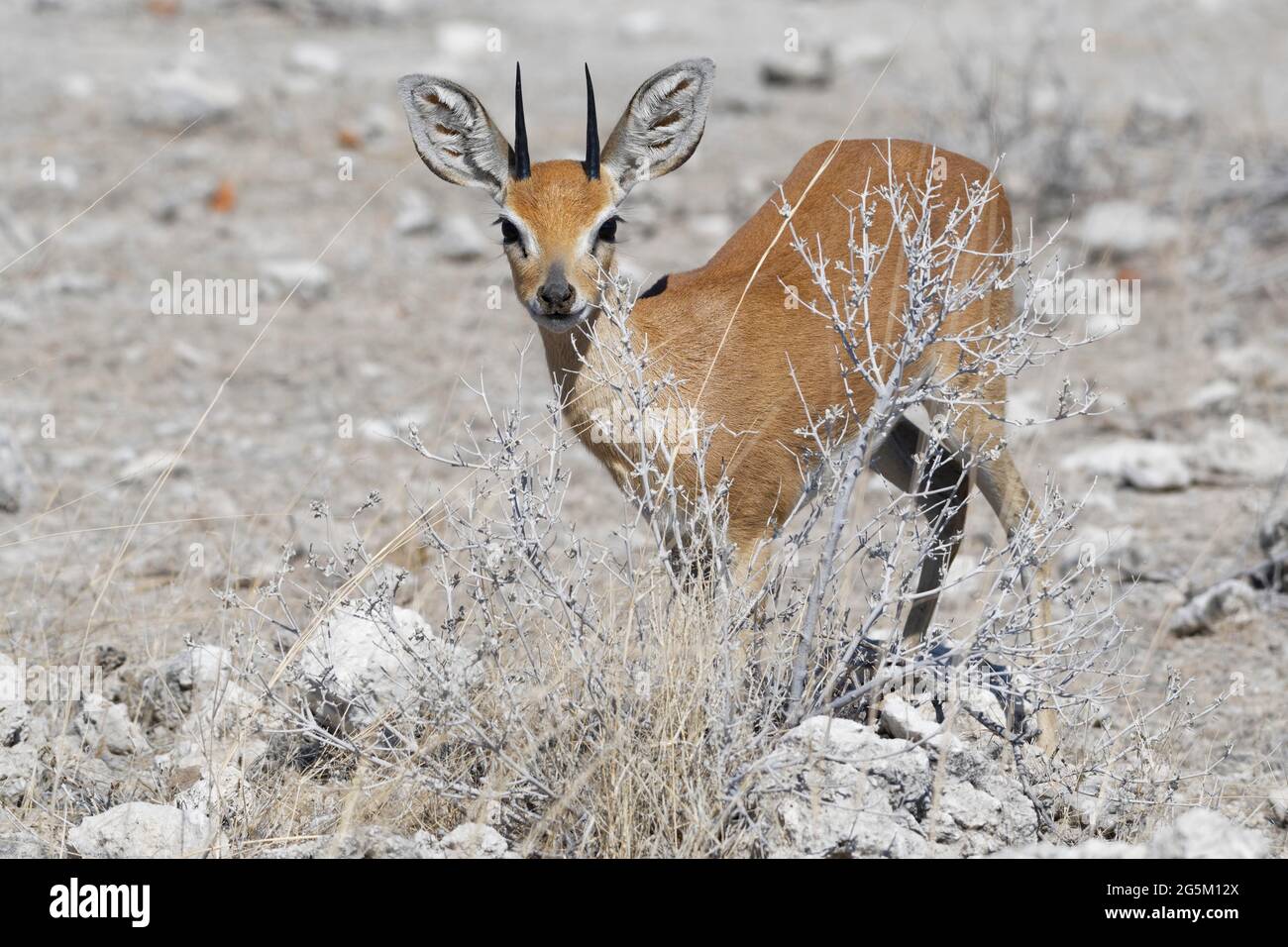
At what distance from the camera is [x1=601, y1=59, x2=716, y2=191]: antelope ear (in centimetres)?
484

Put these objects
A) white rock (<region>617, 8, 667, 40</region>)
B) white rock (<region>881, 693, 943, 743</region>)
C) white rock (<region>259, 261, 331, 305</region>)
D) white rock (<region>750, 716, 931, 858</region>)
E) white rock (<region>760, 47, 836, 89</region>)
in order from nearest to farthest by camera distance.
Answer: white rock (<region>750, 716, 931, 858</region>) < white rock (<region>881, 693, 943, 743</region>) < white rock (<region>259, 261, 331, 305</region>) < white rock (<region>760, 47, 836, 89</region>) < white rock (<region>617, 8, 667, 40</region>)

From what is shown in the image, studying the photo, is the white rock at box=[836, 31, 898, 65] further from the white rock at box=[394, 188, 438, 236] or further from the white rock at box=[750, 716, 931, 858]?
the white rock at box=[750, 716, 931, 858]

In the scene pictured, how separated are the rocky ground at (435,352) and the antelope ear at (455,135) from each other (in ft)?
1.21

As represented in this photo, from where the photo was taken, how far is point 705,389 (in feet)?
16.3

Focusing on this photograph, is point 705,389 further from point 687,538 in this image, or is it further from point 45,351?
point 45,351

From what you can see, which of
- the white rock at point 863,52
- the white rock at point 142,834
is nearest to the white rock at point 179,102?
the white rock at point 863,52

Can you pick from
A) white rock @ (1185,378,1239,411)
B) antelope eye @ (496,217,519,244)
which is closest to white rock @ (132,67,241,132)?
white rock @ (1185,378,1239,411)

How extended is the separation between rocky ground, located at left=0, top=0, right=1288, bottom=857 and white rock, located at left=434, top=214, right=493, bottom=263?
2.0 inches

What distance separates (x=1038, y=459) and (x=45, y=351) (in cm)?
528

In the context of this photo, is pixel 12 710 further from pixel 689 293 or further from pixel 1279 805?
pixel 1279 805

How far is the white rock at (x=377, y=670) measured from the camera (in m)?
4.05

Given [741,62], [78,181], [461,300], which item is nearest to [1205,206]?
[461,300]

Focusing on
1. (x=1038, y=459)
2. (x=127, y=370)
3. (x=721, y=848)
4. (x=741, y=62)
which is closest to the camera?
(x=721, y=848)

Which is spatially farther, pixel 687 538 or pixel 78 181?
pixel 78 181
